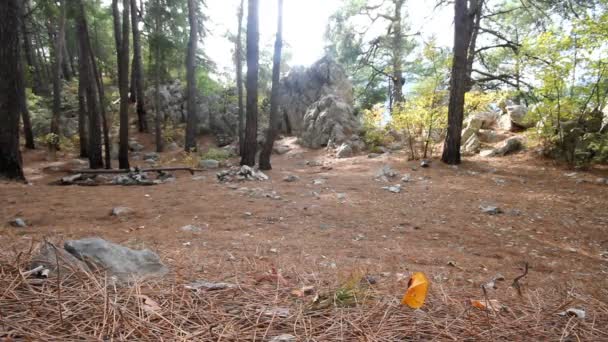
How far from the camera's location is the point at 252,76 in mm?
9102

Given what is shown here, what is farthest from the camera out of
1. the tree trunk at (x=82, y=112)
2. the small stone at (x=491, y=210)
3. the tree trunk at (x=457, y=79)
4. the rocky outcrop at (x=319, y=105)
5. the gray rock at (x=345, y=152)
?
the rocky outcrop at (x=319, y=105)

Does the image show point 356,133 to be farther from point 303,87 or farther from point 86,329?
point 86,329

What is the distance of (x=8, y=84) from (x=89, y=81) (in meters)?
2.91

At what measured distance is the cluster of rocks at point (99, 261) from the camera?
1358mm

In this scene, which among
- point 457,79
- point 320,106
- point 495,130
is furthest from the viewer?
point 320,106

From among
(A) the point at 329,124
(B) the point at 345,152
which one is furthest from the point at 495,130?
(A) the point at 329,124

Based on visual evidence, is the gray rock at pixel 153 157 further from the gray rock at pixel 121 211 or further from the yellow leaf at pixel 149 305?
the yellow leaf at pixel 149 305

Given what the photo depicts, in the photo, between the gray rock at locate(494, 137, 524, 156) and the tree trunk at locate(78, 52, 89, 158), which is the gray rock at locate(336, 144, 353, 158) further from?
the tree trunk at locate(78, 52, 89, 158)

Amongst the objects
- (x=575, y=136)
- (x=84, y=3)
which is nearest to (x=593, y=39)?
(x=575, y=136)

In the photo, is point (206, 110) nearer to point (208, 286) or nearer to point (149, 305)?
point (208, 286)

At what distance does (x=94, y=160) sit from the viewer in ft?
31.7

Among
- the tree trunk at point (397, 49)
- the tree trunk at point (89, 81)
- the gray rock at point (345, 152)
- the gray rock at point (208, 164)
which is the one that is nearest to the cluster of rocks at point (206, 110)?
the gray rock at point (208, 164)

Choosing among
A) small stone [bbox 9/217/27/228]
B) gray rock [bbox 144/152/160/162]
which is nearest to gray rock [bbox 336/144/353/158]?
gray rock [bbox 144/152/160/162]

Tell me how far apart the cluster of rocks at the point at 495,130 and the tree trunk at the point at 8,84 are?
1151 cm
